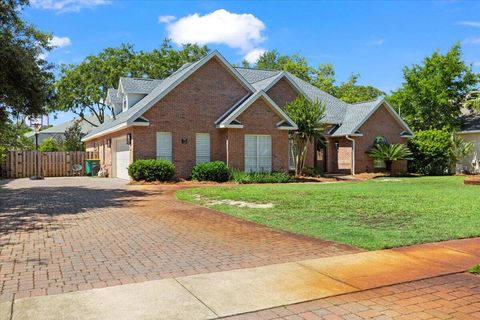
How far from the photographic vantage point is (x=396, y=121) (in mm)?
29875

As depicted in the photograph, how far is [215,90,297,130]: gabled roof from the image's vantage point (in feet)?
76.6

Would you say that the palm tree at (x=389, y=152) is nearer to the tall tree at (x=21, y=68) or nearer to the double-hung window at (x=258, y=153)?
the double-hung window at (x=258, y=153)

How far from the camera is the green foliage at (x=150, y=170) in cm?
2161

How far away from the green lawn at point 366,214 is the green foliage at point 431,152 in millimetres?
15239

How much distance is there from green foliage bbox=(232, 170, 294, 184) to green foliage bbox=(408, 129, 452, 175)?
11696mm

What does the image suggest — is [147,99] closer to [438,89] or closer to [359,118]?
[359,118]

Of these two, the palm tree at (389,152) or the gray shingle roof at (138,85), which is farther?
the gray shingle roof at (138,85)

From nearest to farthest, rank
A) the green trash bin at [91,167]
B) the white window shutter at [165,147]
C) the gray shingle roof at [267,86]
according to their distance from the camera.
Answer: the white window shutter at [165,147], the gray shingle roof at [267,86], the green trash bin at [91,167]

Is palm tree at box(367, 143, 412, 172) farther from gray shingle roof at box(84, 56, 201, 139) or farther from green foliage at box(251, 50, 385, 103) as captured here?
green foliage at box(251, 50, 385, 103)

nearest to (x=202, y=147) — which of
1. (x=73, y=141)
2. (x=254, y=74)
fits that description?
(x=254, y=74)

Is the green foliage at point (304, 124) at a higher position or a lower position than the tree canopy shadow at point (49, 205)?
higher

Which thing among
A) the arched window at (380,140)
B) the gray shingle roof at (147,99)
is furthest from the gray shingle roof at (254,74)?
the arched window at (380,140)

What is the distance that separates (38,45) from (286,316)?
1758 cm

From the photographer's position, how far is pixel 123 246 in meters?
7.63
